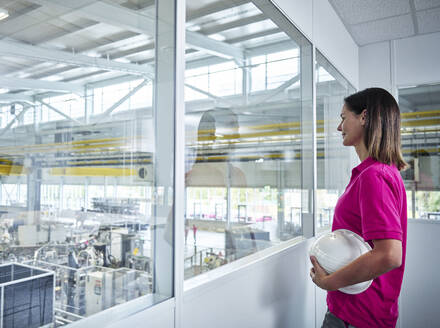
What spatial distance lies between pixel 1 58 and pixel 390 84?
4091mm

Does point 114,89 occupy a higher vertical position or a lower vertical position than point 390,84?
lower

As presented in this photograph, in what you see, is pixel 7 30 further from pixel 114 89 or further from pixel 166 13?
pixel 166 13

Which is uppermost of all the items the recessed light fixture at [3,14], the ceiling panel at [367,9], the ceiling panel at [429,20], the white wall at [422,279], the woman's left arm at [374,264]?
the ceiling panel at [429,20]

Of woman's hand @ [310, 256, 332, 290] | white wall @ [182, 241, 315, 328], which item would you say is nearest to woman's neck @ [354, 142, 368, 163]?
woman's hand @ [310, 256, 332, 290]

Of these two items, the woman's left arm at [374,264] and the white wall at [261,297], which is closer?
the woman's left arm at [374,264]

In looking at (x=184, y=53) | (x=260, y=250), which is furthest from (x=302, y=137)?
(x=184, y=53)

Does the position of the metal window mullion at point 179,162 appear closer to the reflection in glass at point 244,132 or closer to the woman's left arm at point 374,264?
the reflection in glass at point 244,132

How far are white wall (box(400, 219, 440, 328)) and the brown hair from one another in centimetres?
267

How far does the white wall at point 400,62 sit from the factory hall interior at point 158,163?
1720 mm

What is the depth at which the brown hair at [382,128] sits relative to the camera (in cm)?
150

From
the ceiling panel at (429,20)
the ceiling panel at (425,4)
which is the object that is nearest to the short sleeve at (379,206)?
the ceiling panel at (425,4)

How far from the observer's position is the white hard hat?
A: 1.38 meters

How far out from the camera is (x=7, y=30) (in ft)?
2.70

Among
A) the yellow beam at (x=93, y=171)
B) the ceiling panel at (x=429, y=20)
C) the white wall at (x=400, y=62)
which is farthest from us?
the white wall at (x=400, y=62)
